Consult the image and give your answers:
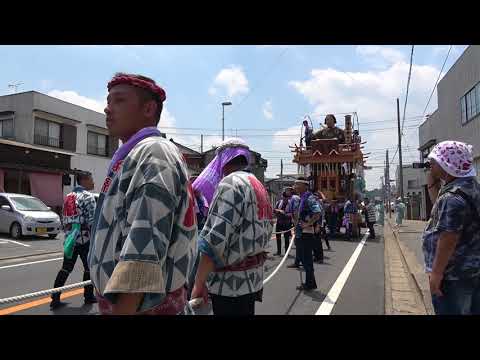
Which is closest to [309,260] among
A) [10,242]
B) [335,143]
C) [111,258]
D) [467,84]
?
[111,258]

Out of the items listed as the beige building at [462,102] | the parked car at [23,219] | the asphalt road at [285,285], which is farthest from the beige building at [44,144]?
the beige building at [462,102]

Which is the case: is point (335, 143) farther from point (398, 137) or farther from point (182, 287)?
point (182, 287)

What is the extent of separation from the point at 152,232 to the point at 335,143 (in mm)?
14490

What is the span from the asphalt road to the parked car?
7.82 ft

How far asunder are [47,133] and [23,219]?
11641mm

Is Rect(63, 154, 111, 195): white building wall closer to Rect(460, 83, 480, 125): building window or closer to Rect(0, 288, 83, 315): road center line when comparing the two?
Rect(0, 288, 83, 315): road center line

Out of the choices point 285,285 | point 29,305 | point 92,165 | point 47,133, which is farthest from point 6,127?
point 285,285

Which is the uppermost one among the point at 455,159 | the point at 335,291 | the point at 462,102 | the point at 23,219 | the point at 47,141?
the point at 462,102

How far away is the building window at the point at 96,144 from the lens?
26.2m

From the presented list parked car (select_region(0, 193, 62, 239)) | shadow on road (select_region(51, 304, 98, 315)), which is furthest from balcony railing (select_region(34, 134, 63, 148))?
shadow on road (select_region(51, 304, 98, 315))

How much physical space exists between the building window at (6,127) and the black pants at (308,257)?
2155 centimetres

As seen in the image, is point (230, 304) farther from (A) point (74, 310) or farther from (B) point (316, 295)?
(B) point (316, 295)

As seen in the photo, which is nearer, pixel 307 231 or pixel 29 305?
pixel 29 305

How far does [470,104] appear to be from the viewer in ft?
56.9
